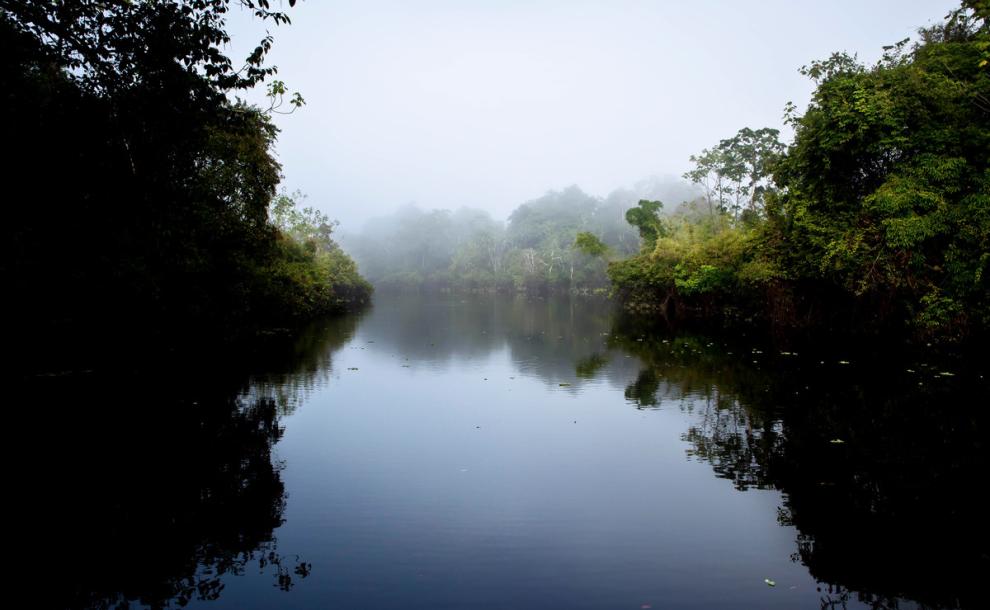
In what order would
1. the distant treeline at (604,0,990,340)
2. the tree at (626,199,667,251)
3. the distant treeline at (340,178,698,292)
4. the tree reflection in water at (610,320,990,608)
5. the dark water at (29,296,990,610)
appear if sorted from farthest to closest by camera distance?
the distant treeline at (340,178,698,292)
the tree at (626,199,667,251)
the distant treeline at (604,0,990,340)
the tree reflection in water at (610,320,990,608)
the dark water at (29,296,990,610)

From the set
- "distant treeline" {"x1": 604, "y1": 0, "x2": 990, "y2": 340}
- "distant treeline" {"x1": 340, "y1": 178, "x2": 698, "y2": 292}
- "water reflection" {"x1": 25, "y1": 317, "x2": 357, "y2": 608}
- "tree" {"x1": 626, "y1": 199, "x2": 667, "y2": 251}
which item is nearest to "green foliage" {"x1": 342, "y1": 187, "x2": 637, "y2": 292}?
"distant treeline" {"x1": 340, "y1": 178, "x2": 698, "y2": 292}

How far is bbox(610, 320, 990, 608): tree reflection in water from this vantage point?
4.15 m

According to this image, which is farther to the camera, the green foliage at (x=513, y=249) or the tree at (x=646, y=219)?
the green foliage at (x=513, y=249)

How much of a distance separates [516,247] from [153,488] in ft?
258

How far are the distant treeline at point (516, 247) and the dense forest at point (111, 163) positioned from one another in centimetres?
3958

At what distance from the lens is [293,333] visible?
70.3 ft

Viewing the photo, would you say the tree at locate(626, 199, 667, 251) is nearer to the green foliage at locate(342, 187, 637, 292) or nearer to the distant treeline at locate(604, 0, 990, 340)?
the green foliage at locate(342, 187, 637, 292)

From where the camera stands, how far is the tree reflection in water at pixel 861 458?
415 centimetres

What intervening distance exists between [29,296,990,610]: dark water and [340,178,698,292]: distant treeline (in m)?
41.0

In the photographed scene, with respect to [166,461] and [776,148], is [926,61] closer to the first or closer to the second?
[166,461]

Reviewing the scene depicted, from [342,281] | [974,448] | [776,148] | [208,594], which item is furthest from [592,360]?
[776,148]

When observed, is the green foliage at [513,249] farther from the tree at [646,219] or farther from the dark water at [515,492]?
the dark water at [515,492]

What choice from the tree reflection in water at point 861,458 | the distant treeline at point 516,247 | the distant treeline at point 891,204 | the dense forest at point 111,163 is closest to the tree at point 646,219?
the distant treeline at point 516,247

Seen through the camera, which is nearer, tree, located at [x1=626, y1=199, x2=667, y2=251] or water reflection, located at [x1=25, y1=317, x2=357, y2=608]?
water reflection, located at [x1=25, y1=317, x2=357, y2=608]
